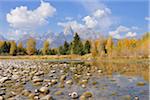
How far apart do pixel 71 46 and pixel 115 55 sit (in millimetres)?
14008

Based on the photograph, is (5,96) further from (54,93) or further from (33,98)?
(54,93)

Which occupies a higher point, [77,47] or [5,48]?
[5,48]

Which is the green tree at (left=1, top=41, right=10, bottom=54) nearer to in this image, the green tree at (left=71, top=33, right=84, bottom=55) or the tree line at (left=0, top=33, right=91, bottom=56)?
the tree line at (left=0, top=33, right=91, bottom=56)

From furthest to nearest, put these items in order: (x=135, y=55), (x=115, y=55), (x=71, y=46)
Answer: (x=71, y=46), (x=115, y=55), (x=135, y=55)

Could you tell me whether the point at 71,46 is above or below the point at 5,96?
above

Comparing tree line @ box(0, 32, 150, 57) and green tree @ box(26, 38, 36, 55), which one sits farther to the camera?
green tree @ box(26, 38, 36, 55)

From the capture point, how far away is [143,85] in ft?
51.2

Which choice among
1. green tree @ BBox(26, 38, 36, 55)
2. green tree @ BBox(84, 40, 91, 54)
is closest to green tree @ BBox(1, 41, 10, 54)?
green tree @ BBox(26, 38, 36, 55)

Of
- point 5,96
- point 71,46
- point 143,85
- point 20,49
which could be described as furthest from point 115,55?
point 5,96

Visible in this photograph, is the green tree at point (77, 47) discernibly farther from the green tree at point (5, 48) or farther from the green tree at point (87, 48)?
the green tree at point (5, 48)

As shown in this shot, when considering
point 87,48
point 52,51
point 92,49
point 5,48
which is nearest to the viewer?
point 92,49

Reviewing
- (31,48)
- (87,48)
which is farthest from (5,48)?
(87,48)

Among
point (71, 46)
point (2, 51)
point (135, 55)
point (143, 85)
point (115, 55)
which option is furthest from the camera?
point (2, 51)

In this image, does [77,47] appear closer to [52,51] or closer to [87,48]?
[87,48]
